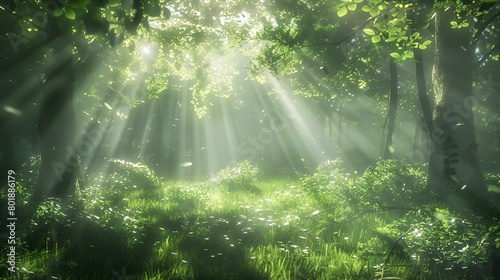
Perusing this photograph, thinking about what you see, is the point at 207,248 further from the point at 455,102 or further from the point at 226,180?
the point at 226,180

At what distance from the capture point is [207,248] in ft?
16.1

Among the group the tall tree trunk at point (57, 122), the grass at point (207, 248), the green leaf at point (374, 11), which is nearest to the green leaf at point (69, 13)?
the green leaf at point (374, 11)

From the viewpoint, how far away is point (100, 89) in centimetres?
1130

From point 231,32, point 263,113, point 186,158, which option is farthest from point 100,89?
point 263,113

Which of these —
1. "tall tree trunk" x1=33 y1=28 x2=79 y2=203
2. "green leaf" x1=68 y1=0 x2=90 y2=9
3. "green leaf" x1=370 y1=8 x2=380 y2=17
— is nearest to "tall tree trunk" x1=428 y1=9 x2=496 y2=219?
"green leaf" x1=370 y1=8 x2=380 y2=17

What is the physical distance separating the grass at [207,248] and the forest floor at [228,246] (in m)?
0.01

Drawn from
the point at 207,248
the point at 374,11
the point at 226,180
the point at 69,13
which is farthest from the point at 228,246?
the point at 226,180

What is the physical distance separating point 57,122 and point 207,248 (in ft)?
16.4

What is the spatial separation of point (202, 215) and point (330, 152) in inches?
1021

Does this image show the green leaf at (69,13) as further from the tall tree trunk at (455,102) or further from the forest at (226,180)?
the tall tree trunk at (455,102)

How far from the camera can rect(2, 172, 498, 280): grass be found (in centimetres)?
382

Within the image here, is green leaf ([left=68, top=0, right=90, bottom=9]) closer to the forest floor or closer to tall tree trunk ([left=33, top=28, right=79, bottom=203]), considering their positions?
the forest floor

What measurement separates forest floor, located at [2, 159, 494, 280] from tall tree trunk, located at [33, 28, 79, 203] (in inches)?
58.1

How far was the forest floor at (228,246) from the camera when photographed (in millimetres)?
3752
